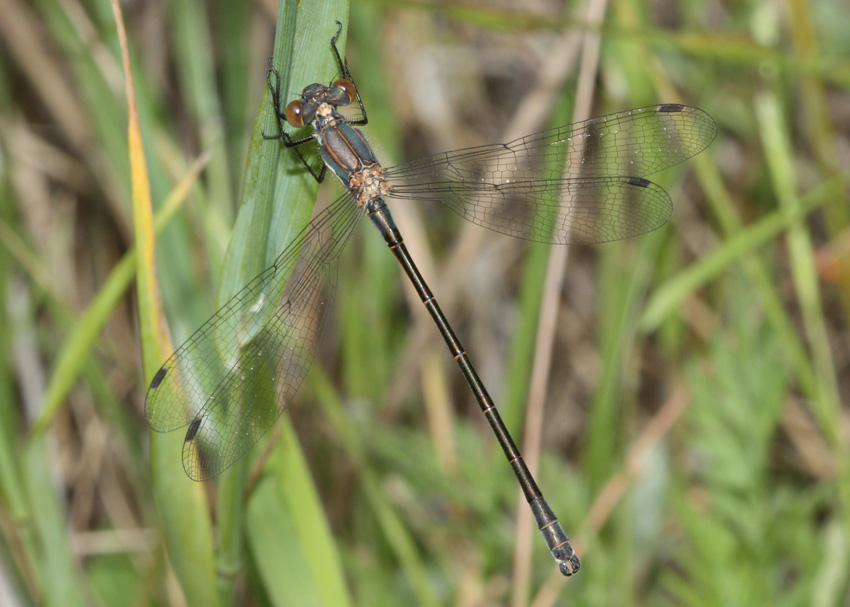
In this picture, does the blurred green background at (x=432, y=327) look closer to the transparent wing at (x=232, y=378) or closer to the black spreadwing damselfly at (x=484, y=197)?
the transparent wing at (x=232, y=378)

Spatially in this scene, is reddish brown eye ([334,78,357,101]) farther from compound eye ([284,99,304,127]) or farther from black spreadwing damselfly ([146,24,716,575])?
compound eye ([284,99,304,127])

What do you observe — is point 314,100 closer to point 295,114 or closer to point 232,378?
point 295,114

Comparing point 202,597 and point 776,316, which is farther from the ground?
point 776,316

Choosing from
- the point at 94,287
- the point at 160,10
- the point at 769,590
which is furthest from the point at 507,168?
the point at 94,287

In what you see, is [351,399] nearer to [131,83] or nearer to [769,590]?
[769,590]

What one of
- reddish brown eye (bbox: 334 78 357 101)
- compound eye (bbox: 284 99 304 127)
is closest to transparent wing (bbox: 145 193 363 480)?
compound eye (bbox: 284 99 304 127)

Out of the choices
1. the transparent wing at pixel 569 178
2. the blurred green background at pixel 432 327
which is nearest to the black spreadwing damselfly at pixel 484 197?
the transparent wing at pixel 569 178
